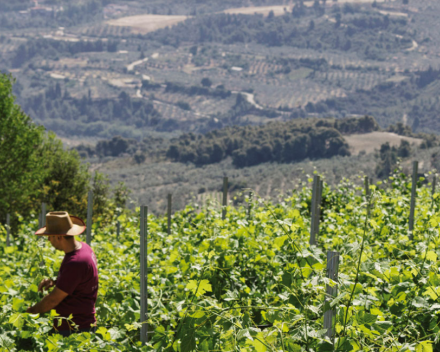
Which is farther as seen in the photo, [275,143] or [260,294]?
[275,143]

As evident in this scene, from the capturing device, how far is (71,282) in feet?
12.6

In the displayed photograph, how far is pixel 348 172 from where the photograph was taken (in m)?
79.6

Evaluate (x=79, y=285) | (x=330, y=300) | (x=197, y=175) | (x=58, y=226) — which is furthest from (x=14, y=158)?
(x=197, y=175)

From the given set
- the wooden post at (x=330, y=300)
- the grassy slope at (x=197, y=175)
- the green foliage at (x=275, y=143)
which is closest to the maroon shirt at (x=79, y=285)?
the wooden post at (x=330, y=300)

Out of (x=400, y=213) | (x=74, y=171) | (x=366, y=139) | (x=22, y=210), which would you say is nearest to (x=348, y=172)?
(x=366, y=139)

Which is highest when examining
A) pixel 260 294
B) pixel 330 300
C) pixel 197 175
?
pixel 330 300

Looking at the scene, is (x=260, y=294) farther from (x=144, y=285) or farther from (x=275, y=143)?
(x=275, y=143)

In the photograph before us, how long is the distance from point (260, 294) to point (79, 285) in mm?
1280

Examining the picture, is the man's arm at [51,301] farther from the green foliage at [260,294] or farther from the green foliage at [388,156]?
the green foliage at [388,156]

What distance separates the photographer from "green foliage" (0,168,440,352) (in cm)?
225

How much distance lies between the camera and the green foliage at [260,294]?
7.37ft

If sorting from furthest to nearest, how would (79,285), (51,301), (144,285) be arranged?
(79,285)
(51,301)
(144,285)

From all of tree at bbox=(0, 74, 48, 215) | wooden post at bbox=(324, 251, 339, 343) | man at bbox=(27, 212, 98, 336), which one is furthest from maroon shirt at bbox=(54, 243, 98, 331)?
tree at bbox=(0, 74, 48, 215)

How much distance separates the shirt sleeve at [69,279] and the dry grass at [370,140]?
106132 mm
